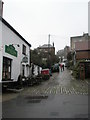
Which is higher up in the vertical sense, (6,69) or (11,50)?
(11,50)

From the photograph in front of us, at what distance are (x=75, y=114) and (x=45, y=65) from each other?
124ft

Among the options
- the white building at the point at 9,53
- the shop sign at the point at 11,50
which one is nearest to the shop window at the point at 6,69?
the white building at the point at 9,53

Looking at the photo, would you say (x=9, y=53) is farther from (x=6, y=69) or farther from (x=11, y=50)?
(x=6, y=69)

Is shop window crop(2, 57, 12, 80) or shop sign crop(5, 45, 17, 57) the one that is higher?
shop sign crop(5, 45, 17, 57)

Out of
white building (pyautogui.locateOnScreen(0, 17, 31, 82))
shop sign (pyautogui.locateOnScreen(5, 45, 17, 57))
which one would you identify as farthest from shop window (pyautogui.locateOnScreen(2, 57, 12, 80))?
shop sign (pyautogui.locateOnScreen(5, 45, 17, 57))

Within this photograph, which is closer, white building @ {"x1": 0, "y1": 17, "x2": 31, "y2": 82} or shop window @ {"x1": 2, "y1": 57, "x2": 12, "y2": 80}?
white building @ {"x1": 0, "y1": 17, "x2": 31, "y2": 82}

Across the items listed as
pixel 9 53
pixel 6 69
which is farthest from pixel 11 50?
pixel 6 69

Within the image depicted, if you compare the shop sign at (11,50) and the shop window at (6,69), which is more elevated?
the shop sign at (11,50)

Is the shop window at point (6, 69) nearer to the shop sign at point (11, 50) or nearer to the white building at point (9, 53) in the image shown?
the white building at point (9, 53)

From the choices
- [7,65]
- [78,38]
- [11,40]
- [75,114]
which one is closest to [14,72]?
[7,65]

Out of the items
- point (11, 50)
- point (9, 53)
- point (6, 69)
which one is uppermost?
point (11, 50)

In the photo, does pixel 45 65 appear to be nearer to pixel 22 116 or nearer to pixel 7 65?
pixel 7 65

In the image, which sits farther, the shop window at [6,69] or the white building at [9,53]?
the shop window at [6,69]

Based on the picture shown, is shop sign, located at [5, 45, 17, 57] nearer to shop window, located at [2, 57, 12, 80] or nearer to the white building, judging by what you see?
the white building
